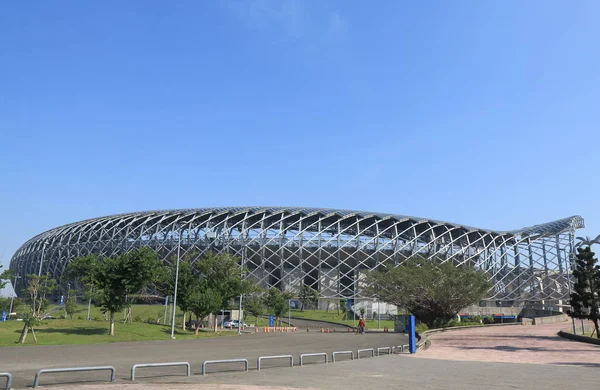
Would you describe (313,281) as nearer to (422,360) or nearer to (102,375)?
(422,360)

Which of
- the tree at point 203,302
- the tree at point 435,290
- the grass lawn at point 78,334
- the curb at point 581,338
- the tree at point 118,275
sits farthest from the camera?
the tree at point 435,290

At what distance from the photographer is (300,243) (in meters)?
70.6

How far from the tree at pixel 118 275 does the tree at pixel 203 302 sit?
5.13 metres

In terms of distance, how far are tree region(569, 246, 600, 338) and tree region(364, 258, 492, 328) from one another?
1078 centimetres

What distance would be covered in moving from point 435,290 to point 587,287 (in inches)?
507

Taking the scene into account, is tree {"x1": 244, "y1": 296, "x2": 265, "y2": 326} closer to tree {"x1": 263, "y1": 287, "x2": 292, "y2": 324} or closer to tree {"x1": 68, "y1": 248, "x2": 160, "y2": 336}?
tree {"x1": 263, "y1": 287, "x2": 292, "y2": 324}

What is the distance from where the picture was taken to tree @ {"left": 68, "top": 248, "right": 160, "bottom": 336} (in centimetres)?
3153

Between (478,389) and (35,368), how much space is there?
1258cm

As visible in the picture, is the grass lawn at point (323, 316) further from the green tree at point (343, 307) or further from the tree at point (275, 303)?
the tree at point (275, 303)

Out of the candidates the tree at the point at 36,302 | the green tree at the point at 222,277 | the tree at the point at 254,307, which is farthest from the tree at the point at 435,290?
the tree at the point at 36,302

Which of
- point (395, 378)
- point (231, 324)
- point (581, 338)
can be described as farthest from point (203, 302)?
point (395, 378)

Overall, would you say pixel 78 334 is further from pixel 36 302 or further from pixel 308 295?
pixel 308 295

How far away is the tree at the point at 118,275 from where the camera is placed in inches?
Result: 1241

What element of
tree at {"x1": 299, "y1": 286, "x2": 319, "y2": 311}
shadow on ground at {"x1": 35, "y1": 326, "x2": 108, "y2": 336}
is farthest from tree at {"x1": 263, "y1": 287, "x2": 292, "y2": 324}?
shadow on ground at {"x1": 35, "y1": 326, "x2": 108, "y2": 336}
